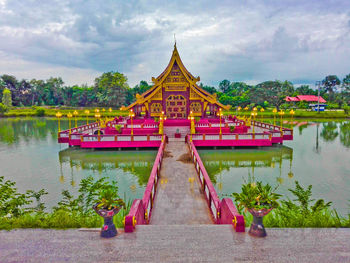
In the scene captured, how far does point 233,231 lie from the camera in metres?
5.06

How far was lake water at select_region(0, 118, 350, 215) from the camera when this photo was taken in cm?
1112

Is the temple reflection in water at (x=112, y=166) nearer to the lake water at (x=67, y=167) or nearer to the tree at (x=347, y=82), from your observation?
the lake water at (x=67, y=167)

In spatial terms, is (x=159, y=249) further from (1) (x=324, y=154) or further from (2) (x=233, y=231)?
(1) (x=324, y=154)

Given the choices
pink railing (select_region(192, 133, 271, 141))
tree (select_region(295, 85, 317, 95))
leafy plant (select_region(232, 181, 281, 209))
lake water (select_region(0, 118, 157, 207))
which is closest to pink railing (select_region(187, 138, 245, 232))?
leafy plant (select_region(232, 181, 281, 209))

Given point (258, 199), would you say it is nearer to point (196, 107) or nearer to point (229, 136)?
point (229, 136)

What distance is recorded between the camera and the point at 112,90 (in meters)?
70.4

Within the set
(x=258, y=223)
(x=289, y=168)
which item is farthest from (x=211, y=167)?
(x=258, y=223)

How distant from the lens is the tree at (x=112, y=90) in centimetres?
7066

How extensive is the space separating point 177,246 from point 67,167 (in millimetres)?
13034

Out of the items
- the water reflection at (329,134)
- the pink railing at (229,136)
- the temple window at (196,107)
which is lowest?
the water reflection at (329,134)

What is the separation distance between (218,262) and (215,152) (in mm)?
15027

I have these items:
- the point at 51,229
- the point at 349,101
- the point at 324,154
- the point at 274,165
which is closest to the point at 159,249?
the point at 51,229

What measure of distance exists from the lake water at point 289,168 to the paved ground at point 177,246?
205 inches

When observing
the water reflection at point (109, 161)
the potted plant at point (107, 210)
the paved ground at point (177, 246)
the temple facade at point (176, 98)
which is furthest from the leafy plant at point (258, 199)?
the temple facade at point (176, 98)
